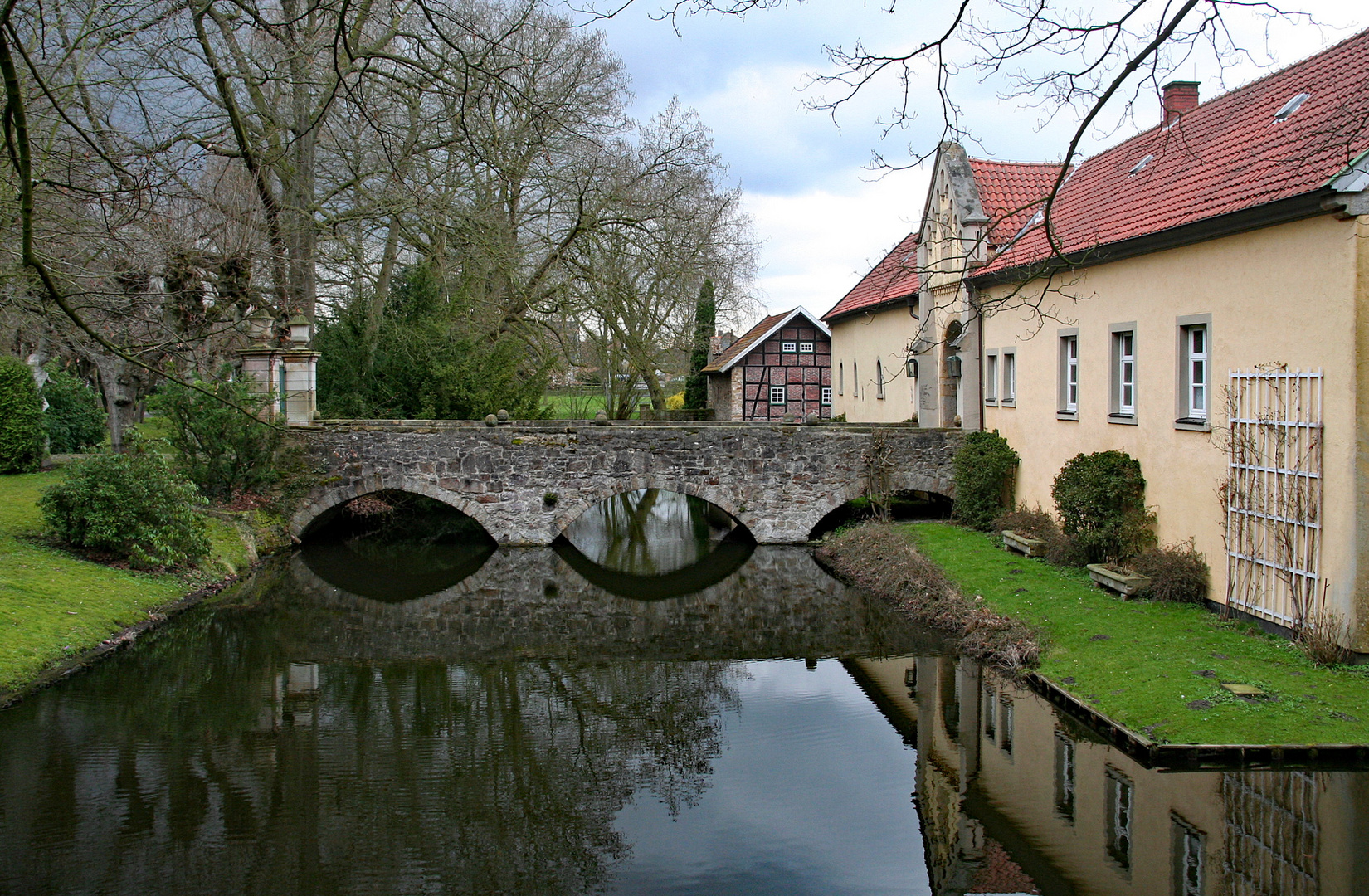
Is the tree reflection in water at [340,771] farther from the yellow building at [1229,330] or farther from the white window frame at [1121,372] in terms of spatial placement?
the white window frame at [1121,372]

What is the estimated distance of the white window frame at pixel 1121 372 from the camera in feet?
41.5

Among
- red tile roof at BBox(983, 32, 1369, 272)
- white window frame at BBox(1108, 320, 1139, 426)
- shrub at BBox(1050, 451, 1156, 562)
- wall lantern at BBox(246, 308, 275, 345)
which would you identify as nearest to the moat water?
shrub at BBox(1050, 451, 1156, 562)

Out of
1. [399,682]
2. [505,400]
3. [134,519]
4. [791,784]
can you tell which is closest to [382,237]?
[505,400]

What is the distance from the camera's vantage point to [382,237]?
20938 mm

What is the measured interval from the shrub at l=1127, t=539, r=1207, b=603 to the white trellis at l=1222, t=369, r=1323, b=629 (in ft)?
1.61

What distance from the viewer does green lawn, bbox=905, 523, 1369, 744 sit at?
753cm

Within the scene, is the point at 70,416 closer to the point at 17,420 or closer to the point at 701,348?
the point at 17,420

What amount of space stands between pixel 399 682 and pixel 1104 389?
8.79 m

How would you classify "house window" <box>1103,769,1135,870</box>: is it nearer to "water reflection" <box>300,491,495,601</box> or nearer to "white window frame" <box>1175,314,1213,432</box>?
"white window frame" <box>1175,314,1213,432</box>

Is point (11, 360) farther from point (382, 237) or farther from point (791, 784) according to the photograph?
point (791, 784)

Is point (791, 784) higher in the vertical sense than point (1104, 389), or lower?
lower

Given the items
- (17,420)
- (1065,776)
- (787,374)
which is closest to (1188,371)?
(1065,776)

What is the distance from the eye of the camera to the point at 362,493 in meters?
17.6

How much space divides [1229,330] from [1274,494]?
1.79 m
